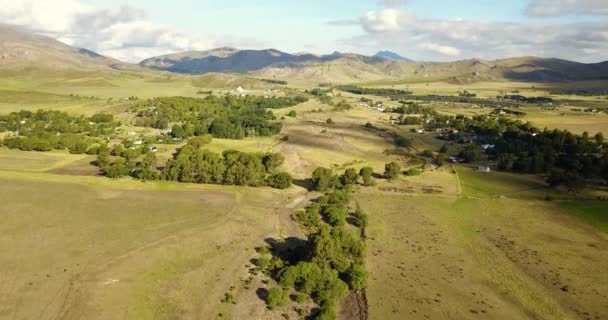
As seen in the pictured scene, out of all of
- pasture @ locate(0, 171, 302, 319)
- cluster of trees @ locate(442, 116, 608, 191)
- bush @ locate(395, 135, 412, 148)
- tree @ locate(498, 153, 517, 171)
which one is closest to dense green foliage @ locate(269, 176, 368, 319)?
pasture @ locate(0, 171, 302, 319)

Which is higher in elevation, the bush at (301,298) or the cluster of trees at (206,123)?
the cluster of trees at (206,123)

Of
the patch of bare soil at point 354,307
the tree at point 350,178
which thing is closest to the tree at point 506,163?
the tree at point 350,178

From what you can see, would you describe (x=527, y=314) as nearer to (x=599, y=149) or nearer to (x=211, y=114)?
(x=599, y=149)

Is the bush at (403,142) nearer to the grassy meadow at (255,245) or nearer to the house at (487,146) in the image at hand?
the house at (487,146)

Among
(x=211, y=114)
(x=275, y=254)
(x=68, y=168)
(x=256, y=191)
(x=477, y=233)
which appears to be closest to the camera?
(x=275, y=254)

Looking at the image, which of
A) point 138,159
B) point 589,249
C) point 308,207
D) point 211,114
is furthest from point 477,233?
point 211,114

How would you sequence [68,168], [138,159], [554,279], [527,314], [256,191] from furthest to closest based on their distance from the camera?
[138,159] < [68,168] < [256,191] < [554,279] < [527,314]
